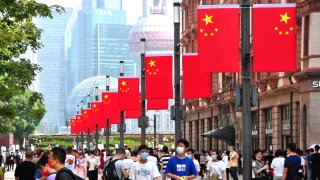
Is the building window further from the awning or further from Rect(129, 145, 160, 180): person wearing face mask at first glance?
Rect(129, 145, 160, 180): person wearing face mask

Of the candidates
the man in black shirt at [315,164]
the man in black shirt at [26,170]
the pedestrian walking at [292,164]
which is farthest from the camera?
the man in black shirt at [315,164]

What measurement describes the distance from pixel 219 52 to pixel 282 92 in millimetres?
36265

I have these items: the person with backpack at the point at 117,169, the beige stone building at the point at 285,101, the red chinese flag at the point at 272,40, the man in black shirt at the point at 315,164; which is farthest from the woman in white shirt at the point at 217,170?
the beige stone building at the point at 285,101

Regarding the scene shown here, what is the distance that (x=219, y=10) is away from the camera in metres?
29.9

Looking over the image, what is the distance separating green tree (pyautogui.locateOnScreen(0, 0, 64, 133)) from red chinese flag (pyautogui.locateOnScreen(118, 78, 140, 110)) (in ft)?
75.9

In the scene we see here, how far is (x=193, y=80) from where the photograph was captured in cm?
4462

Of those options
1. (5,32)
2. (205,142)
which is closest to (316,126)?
(5,32)

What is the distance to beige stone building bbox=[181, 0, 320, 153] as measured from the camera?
57.2 metres

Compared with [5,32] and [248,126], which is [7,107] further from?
[248,126]

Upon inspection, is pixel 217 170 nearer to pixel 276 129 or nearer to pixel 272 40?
pixel 272 40

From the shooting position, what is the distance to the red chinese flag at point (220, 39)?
97.1 feet

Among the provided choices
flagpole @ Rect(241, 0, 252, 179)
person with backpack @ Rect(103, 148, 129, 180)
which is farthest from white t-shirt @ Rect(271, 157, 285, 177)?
person with backpack @ Rect(103, 148, 129, 180)

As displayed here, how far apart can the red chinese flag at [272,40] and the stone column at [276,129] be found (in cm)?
3746

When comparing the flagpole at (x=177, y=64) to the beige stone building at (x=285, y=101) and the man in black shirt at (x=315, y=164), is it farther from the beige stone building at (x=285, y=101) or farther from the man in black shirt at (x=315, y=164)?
the beige stone building at (x=285, y=101)
